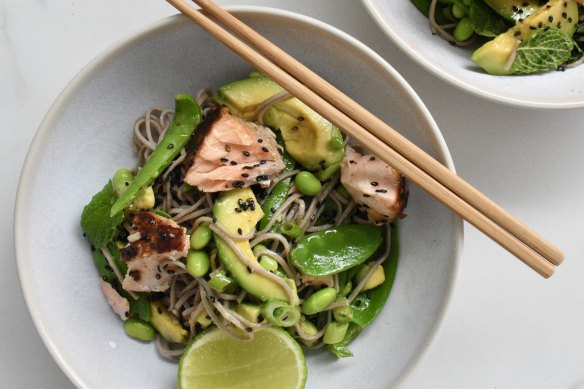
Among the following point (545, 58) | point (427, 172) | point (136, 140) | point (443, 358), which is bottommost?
point (443, 358)

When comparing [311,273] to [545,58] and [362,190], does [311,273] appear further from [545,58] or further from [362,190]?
[545,58]

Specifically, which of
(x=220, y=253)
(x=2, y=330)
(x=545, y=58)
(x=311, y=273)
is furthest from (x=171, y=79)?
(x=545, y=58)

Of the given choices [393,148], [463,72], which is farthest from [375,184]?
[463,72]

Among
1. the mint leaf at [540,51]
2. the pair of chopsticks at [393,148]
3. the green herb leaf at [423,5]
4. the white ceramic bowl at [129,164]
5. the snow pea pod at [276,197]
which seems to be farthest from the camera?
the green herb leaf at [423,5]

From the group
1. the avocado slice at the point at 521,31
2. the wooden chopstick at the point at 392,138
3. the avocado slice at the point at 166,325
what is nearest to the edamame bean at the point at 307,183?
the wooden chopstick at the point at 392,138

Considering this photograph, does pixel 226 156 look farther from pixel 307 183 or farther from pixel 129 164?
pixel 129 164

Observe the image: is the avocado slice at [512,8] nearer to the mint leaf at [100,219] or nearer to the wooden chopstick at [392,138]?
the wooden chopstick at [392,138]

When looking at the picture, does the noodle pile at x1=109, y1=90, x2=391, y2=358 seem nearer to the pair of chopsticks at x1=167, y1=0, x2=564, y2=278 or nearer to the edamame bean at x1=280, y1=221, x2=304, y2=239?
the edamame bean at x1=280, y1=221, x2=304, y2=239
